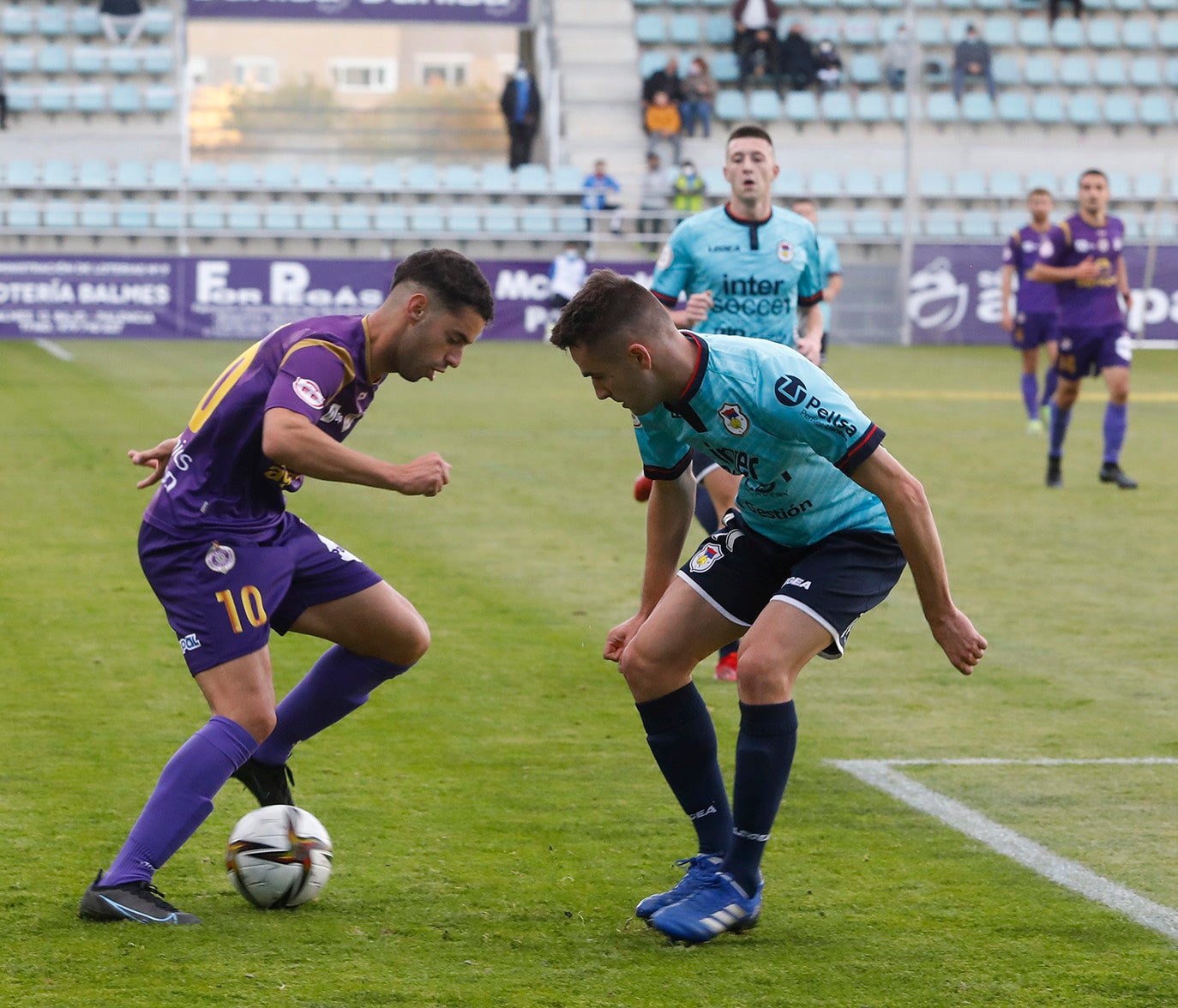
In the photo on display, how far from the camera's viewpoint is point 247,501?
4520 mm

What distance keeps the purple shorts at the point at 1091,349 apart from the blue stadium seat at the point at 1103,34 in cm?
2412

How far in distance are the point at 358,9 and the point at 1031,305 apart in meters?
19.4

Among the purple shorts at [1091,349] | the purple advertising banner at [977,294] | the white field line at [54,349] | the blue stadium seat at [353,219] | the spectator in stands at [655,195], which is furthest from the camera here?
the spectator in stands at [655,195]

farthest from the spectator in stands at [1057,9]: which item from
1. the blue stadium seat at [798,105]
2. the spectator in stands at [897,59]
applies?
the blue stadium seat at [798,105]

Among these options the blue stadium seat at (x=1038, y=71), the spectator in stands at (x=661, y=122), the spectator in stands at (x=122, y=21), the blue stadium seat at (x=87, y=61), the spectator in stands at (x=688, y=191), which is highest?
the spectator in stands at (x=122, y=21)

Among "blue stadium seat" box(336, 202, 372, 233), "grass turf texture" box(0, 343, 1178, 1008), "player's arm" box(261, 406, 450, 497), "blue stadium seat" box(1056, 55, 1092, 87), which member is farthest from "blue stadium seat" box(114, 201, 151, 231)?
"player's arm" box(261, 406, 450, 497)

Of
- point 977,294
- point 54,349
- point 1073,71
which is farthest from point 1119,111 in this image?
point 54,349

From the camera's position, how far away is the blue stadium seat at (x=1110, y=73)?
35.1 meters

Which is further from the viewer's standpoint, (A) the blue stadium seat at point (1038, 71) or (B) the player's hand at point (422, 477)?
(A) the blue stadium seat at point (1038, 71)

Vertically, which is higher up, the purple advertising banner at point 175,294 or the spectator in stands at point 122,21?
the spectator in stands at point 122,21

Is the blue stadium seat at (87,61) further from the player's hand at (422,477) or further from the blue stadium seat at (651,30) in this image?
the player's hand at (422,477)

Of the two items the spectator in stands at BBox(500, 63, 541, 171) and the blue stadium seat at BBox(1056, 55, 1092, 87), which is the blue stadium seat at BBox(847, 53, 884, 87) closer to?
the blue stadium seat at BBox(1056, 55, 1092, 87)

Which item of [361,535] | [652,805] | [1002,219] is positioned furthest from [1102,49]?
[652,805]

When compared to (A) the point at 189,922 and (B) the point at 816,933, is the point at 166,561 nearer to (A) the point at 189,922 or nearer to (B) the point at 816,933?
(A) the point at 189,922
